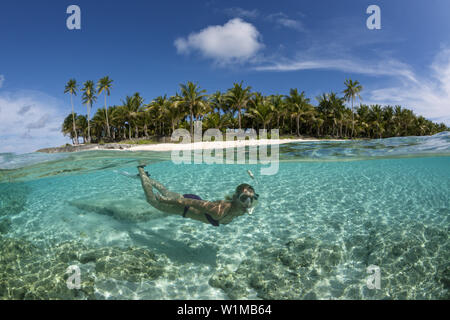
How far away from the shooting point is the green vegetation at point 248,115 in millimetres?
41656

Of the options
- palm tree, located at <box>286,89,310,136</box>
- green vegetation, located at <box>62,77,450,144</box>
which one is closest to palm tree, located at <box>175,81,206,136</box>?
green vegetation, located at <box>62,77,450,144</box>

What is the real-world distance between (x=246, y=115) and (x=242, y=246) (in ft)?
135

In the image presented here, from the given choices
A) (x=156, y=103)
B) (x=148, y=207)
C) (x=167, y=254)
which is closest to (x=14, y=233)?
(x=148, y=207)

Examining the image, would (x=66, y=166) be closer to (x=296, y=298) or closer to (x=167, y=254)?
(x=167, y=254)

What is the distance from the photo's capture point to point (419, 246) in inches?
275

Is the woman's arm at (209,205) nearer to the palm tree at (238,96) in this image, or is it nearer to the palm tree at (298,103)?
the palm tree at (238,96)

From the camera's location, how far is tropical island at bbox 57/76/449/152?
41675mm

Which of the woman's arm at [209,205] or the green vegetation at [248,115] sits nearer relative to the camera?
the woman's arm at [209,205]

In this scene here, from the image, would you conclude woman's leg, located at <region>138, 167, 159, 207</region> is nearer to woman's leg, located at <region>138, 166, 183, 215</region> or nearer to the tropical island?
woman's leg, located at <region>138, 166, 183, 215</region>

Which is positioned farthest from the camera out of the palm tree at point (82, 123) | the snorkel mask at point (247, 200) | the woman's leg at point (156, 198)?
the palm tree at point (82, 123)

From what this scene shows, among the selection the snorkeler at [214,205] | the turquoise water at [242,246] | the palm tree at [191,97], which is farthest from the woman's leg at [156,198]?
the palm tree at [191,97]

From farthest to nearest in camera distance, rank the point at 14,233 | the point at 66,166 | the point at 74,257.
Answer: the point at 66,166 → the point at 14,233 → the point at 74,257

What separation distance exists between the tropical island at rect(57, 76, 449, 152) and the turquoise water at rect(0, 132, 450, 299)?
2681cm

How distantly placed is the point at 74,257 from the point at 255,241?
5359 mm
